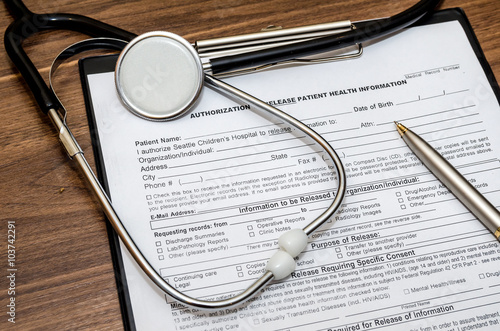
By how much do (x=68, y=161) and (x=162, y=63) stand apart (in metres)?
0.18

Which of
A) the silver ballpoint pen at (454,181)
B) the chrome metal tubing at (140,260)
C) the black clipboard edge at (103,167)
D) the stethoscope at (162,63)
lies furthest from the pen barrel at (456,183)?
the black clipboard edge at (103,167)

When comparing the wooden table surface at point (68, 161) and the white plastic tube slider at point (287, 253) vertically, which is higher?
the wooden table surface at point (68, 161)

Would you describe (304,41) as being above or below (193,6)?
below

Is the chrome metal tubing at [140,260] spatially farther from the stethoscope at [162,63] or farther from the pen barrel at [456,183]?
the pen barrel at [456,183]

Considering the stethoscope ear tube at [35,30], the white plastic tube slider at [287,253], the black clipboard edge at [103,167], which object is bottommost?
the white plastic tube slider at [287,253]

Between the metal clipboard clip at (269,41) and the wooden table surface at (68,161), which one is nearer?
the wooden table surface at (68,161)

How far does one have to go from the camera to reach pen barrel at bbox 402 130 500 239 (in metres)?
0.59

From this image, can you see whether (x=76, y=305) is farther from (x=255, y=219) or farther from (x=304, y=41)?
(x=304, y=41)

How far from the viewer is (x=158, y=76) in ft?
2.08

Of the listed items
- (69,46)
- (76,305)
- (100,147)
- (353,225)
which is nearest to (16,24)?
(69,46)

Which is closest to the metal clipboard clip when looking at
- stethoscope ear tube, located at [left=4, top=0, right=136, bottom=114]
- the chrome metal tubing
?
stethoscope ear tube, located at [left=4, top=0, right=136, bottom=114]

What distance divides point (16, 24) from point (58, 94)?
4.4 inches

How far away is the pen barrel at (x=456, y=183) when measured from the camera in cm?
59

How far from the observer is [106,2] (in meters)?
0.71
